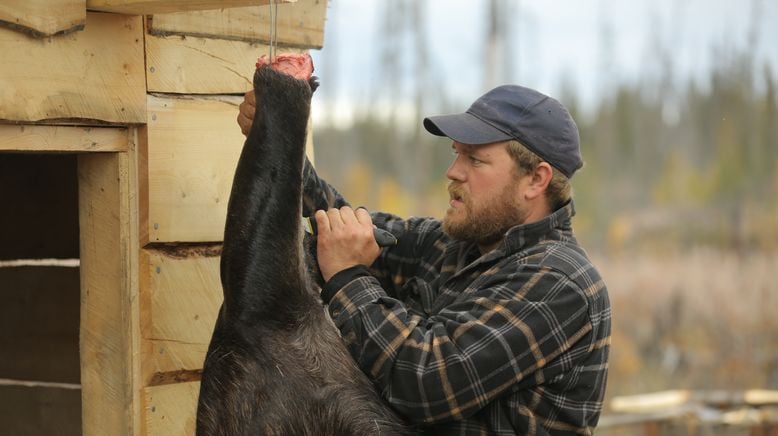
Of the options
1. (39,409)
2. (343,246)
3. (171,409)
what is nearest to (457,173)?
(343,246)

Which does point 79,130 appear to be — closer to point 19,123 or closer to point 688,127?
point 19,123

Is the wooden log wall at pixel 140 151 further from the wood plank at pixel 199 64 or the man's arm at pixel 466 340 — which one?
the man's arm at pixel 466 340

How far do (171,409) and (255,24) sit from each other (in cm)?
142

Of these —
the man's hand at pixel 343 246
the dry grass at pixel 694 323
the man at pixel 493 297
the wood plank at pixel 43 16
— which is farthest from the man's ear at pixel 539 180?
the dry grass at pixel 694 323

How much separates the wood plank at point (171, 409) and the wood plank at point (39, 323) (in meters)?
1.13

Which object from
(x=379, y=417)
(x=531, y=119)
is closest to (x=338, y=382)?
(x=379, y=417)

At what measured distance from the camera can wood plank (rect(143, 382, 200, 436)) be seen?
3.41 m

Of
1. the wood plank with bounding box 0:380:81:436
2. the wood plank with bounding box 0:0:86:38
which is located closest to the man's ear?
the wood plank with bounding box 0:0:86:38

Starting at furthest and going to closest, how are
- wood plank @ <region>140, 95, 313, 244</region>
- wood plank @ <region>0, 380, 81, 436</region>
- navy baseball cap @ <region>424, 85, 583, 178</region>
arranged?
1. wood plank @ <region>0, 380, 81, 436</region>
2. wood plank @ <region>140, 95, 313, 244</region>
3. navy baseball cap @ <region>424, 85, 583, 178</region>

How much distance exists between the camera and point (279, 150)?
9.63 feet

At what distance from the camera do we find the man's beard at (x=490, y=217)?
129 inches

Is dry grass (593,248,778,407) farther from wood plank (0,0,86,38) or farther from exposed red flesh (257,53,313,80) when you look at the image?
wood plank (0,0,86,38)

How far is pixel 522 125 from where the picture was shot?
3.25 metres

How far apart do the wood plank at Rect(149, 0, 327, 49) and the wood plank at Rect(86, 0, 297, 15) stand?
274 millimetres
